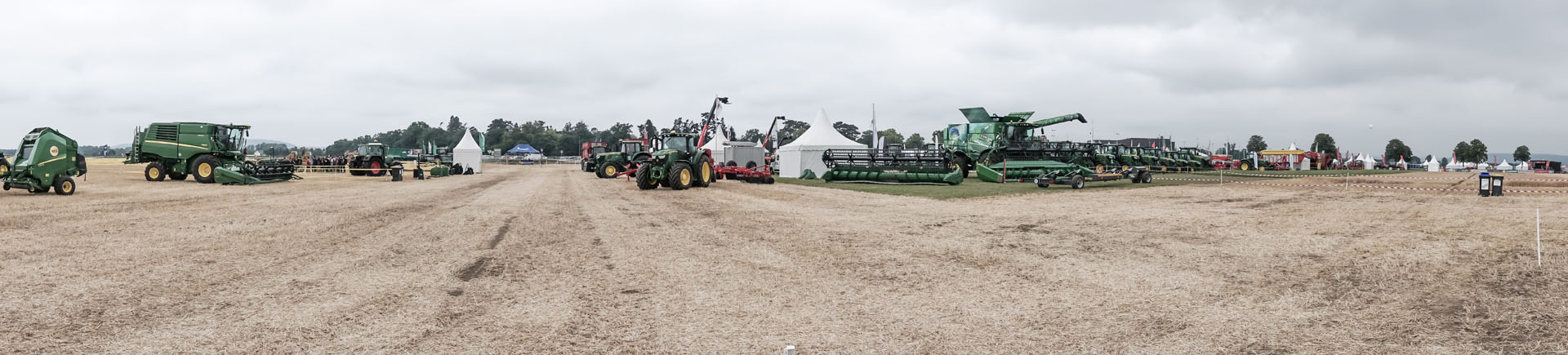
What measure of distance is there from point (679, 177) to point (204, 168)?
16.6 m

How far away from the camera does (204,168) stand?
23.6m

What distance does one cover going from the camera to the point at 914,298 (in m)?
5.21

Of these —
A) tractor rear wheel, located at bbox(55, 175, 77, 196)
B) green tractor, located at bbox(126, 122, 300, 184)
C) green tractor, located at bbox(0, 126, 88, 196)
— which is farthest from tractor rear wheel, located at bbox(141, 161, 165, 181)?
tractor rear wheel, located at bbox(55, 175, 77, 196)

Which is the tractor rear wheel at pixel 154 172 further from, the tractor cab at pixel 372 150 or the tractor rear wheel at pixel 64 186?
the tractor cab at pixel 372 150

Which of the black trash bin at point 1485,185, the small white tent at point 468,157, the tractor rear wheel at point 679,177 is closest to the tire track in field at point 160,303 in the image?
the tractor rear wheel at point 679,177

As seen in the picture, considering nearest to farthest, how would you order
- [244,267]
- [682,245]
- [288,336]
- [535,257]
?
[288,336]
[244,267]
[535,257]
[682,245]

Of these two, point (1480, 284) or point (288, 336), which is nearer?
point (288, 336)

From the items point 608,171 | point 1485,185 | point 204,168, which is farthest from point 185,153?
point 1485,185

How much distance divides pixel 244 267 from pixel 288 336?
289cm

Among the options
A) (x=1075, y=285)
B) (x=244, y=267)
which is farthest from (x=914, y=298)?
(x=244, y=267)

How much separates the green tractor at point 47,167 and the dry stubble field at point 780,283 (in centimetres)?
657

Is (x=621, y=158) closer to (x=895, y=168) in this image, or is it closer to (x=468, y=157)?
(x=895, y=168)

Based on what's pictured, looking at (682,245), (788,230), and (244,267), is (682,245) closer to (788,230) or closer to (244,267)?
(788,230)

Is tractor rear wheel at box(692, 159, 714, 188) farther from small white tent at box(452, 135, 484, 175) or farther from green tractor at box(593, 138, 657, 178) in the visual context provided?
small white tent at box(452, 135, 484, 175)
